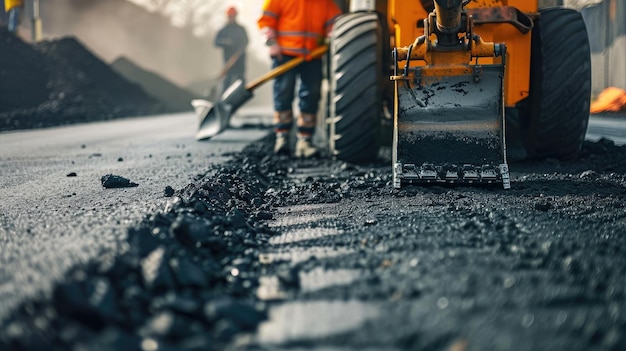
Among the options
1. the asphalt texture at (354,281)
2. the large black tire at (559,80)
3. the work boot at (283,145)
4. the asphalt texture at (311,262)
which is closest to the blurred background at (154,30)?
the work boot at (283,145)

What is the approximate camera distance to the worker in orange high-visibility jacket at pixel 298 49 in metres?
7.45

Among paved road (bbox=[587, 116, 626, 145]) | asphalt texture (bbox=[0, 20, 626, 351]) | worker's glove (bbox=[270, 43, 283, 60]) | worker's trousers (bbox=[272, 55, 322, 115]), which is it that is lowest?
paved road (bbox=[587, 116, 626, 145])

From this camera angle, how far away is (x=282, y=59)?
7.57 m

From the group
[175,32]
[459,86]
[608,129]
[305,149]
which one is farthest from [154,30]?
[459,86]

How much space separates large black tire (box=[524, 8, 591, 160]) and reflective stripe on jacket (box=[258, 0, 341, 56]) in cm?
250

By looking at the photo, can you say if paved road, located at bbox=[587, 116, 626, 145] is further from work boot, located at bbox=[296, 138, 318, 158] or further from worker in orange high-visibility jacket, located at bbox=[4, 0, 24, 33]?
worker in orange high-visibility jacket, located at bbox=[4, 0, 24, 33]

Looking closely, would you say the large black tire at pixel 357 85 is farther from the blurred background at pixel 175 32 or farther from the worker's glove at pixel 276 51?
the blurred background at pixel 175 32

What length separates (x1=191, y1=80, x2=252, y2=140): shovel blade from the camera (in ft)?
27.3

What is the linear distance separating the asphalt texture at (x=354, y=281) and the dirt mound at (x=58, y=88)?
9.37 meters

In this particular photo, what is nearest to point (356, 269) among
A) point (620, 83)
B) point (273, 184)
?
point (273, 184)

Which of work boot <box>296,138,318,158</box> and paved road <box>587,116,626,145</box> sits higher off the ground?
work boot <box>296,138,318,158</box>

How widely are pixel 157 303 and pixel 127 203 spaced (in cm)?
191

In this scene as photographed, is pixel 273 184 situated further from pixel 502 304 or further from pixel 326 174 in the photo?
pixel 502 304

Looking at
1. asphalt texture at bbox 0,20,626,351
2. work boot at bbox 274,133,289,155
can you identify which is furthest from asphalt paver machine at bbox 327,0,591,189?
work boot at bbox 274,133,289,155
